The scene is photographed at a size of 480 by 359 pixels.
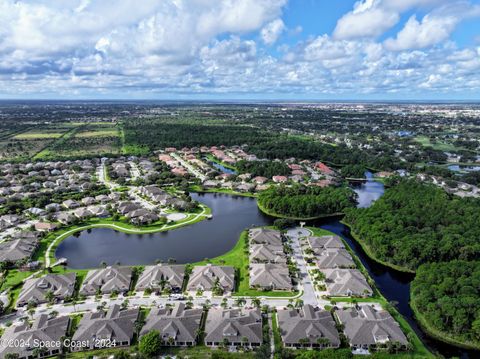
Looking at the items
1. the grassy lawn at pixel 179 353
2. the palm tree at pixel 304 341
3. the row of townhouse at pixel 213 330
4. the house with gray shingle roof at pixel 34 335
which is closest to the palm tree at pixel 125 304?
the row of townhouse at pixel 213 330

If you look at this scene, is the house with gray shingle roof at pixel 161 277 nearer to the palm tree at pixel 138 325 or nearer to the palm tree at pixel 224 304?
the palm tree at pixel 224 304

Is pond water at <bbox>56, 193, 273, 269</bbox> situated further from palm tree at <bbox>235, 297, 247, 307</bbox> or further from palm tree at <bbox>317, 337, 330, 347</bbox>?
palm tree at <bbox>317, 337, 330, 347</bbox>

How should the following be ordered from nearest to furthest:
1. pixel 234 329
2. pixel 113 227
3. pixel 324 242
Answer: pixel 234 329 < pixel 324 242 < pixel 113 227

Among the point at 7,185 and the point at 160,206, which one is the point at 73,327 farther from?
the point at 7,185

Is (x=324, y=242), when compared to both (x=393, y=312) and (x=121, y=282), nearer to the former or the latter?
(x=393, y=312)

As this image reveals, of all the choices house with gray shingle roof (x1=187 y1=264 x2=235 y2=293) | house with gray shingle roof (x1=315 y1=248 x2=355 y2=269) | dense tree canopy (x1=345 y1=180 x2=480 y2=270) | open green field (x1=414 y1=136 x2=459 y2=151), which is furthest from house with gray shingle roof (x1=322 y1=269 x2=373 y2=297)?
open green field (x1=414 y1=136 x2=459 y2=151)

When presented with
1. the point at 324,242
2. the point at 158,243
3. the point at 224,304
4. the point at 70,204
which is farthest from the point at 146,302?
the point at 70,204

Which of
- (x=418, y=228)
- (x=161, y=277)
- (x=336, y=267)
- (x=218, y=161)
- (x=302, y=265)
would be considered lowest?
(x=218, y=161)
